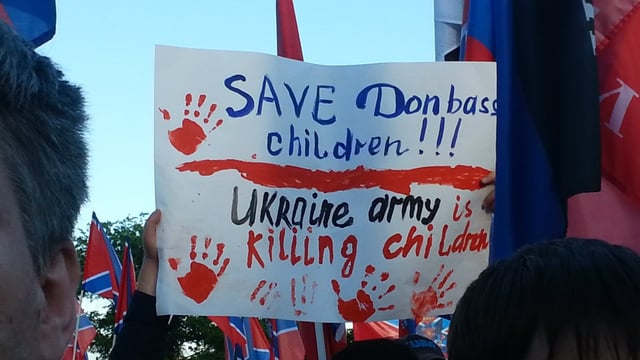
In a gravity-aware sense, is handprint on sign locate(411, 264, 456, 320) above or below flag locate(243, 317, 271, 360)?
above

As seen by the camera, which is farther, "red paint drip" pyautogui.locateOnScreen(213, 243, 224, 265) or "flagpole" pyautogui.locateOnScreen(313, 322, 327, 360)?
"flagpole" pyautogui.locateOnScreen(313, 322, 327, 360)

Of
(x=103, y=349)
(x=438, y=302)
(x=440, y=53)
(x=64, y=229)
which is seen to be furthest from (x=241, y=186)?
(x=103, y=349)

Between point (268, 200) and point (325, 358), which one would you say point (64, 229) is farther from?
point (325, 358)

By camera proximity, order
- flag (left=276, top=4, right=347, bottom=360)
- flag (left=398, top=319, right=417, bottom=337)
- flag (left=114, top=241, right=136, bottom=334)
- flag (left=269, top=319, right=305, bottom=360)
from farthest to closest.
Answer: flag (left=114, top=241, right=136, bottom=334) → flag (left=269, top=319, right=305, bottom=360) → flag (left=398, top=319, right=417, bottom=337) → flag (left=276, top=4, right=347, bottom=360)

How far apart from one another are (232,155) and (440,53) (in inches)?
43.4

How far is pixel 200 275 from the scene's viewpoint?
9.40 ft

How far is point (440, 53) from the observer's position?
11.8 ft

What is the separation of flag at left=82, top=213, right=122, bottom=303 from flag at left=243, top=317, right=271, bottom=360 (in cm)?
350

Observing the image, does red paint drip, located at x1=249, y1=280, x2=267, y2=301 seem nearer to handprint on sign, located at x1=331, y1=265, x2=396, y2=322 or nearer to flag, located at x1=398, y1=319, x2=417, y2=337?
handprint on sign, located at x1=331, y1=265, x2=396, y2=322

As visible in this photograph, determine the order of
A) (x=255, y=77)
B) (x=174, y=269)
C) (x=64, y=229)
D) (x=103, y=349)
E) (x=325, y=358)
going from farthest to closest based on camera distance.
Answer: (x=103, y=349) → (x=325, y=358) → (x=255, y=77) → (x=174, y=269) → (x=64, y=229)

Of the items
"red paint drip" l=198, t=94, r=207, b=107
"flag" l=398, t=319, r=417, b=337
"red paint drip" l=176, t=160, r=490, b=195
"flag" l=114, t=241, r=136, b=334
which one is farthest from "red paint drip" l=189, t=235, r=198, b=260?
"flag" l=114, t=241, r=136, b=334

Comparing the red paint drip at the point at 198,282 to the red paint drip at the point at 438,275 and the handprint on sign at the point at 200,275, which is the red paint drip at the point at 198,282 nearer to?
the handprint on sign at the point at 200,275

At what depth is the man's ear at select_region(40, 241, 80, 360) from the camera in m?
1.20

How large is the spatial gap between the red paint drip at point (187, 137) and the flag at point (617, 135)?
128 cm
